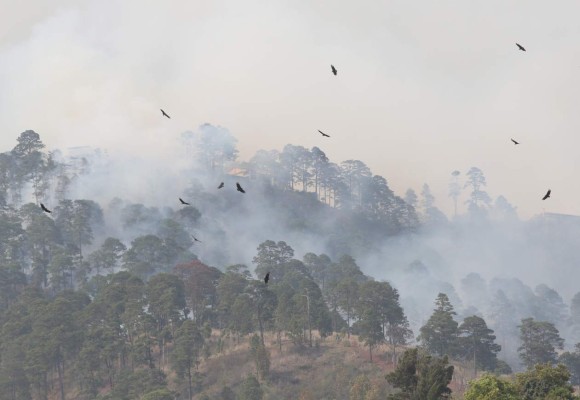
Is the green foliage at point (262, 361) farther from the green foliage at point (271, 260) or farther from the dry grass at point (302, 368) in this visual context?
the green foliage at point (271, 260)

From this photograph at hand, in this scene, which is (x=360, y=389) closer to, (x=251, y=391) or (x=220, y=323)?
(x=251, y=391)

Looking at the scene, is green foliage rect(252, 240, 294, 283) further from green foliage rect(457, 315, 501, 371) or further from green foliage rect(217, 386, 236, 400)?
green foliage rect(217, 386, 236, 400)

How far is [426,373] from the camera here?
5341 centimetres

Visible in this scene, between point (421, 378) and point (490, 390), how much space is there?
6.35 meters

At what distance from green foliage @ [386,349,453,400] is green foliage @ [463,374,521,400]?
13.9 ft

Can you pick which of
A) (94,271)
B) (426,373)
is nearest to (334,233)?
(94,271)

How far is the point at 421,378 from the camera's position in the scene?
2098 inches

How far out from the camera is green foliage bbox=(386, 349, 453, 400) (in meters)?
52.9

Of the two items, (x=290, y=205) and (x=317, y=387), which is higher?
(x=290, y=205)

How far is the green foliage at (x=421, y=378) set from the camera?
52906mm

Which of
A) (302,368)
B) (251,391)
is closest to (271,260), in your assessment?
(302,368)

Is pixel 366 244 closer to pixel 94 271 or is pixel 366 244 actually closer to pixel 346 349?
pixel 94 271

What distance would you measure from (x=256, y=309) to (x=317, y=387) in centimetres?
1475

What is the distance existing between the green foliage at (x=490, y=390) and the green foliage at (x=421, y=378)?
167 inches
